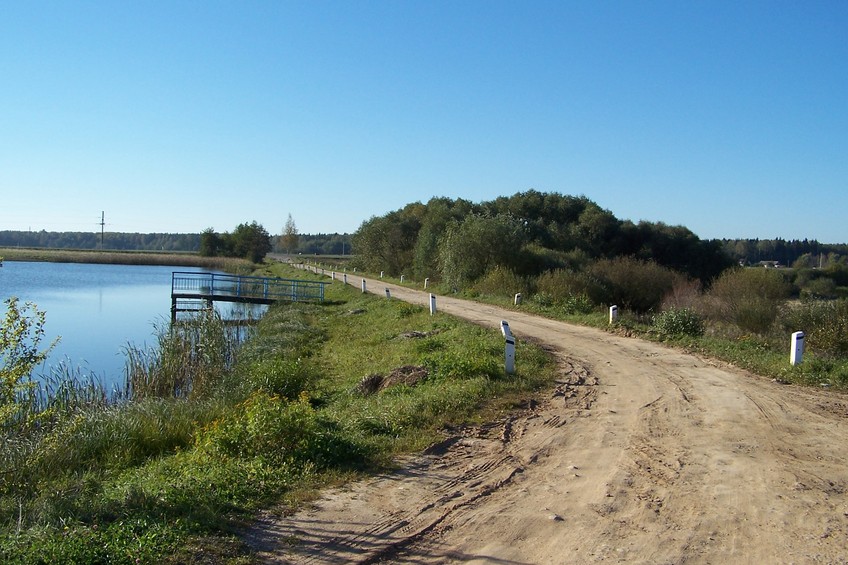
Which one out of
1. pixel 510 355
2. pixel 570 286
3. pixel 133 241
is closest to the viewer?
pixel 510 355

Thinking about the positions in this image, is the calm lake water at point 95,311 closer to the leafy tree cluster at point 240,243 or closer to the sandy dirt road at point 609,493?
the sandy dirt road at point 609,493

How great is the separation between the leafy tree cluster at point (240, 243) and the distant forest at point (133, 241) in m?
42.9

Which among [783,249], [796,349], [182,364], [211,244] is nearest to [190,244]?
[211,244]

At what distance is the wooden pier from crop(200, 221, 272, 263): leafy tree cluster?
48.0m

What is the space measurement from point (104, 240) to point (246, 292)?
498 ft

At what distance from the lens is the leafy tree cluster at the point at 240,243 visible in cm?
8756

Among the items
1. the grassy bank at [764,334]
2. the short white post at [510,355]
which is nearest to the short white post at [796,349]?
the grassy bank at [764,334]

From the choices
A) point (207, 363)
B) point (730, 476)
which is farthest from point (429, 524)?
point (207, 363)

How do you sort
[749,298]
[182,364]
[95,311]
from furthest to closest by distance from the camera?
[95,311]
[749,298]
[182,364]

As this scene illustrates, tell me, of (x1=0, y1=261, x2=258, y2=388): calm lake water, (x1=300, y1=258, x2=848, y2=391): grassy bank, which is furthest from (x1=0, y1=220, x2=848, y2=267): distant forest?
(x1=300, y1=258, x2=848, y2=391): grassy bank

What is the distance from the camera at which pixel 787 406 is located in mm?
10820

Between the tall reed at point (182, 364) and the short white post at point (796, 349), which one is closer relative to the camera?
the short white post at point (796, 349)

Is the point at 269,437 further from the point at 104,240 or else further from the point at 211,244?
the point at 104,240

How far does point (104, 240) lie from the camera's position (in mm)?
172000
